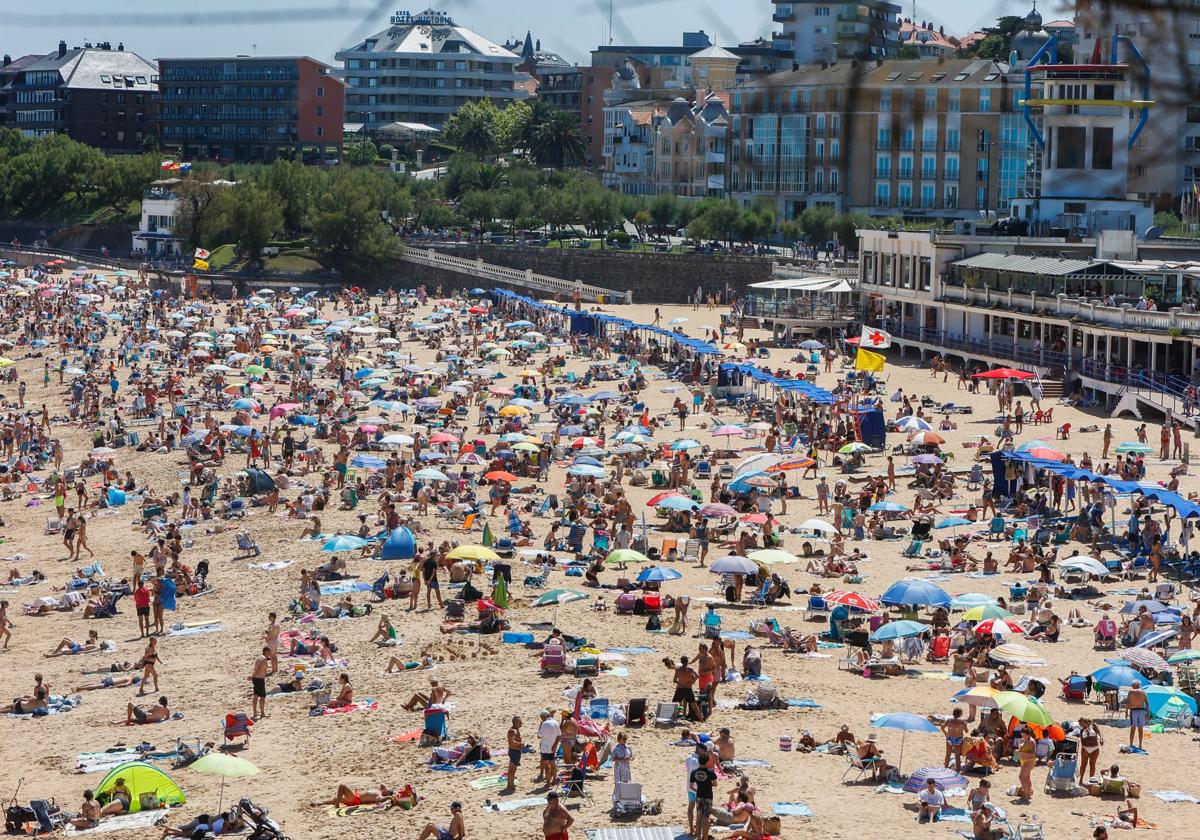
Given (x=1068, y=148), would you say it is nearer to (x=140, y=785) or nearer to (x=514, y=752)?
(x=514, y=752)

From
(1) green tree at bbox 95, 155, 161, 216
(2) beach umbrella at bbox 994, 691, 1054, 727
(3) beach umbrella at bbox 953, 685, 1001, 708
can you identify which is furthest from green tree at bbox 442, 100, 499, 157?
(2) beach umbrella at bbox 994, 691, 1054, 727

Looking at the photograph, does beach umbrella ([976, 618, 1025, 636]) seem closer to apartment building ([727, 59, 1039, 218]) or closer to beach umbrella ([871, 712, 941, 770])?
beach umbrella ([871, 712, 941, 770])

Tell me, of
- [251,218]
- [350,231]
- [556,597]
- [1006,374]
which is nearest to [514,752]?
[556,597]

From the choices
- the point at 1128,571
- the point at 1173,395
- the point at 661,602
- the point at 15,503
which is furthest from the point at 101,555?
the point at 1173,395

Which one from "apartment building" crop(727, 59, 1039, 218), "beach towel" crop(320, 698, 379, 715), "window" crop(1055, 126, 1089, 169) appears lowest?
"beach towel" crop(320, 698, 379, 715)

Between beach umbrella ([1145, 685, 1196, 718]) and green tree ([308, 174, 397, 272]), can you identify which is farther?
green tree ([308, 174, 397, 272])

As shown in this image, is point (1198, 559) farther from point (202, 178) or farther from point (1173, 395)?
point (202, 178)

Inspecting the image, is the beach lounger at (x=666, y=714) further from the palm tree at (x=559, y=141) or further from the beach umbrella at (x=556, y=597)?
the palm tree at (x=559, y=141)
